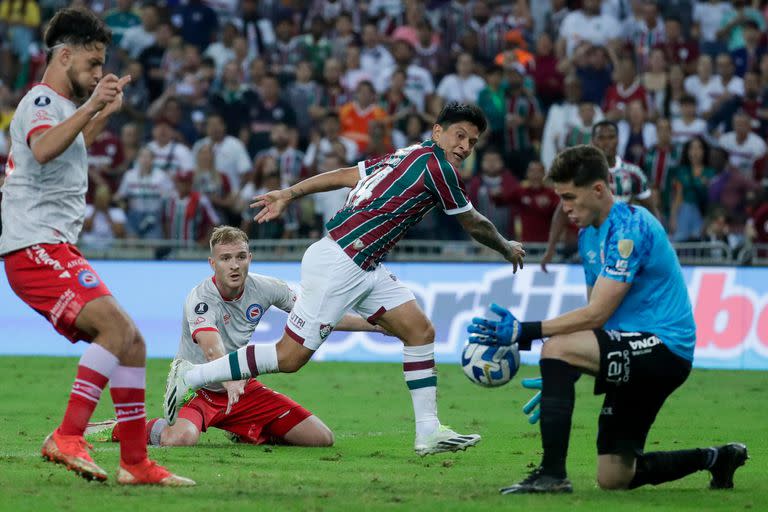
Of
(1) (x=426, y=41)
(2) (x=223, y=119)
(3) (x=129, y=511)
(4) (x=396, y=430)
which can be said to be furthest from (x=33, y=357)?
(3) (x=129, y=511)

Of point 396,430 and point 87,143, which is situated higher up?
point 87,143

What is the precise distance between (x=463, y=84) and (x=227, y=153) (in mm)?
4010

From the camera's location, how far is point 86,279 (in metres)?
6.88

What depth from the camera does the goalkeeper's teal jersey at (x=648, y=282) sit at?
703cm

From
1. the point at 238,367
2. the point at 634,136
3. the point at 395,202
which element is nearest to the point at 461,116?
the point at 395,202

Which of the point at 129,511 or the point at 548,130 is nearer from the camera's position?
the point at 129,511

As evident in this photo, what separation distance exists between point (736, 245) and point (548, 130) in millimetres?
3620

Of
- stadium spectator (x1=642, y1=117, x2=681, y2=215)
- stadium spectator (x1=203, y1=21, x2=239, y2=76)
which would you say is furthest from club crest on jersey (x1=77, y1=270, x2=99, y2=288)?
stadium spectator (x1=203, y1=21, x2=239, y2=76)

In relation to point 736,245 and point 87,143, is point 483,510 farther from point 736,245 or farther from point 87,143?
point 736,245

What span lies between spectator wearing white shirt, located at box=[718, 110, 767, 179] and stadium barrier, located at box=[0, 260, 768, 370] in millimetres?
3670

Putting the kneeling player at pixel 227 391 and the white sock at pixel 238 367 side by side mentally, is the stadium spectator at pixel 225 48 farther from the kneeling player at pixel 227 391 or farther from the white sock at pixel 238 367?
the white sock at pixel 238 367

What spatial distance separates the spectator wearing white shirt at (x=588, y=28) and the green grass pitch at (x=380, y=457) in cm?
793

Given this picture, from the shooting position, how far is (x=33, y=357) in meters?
16.2

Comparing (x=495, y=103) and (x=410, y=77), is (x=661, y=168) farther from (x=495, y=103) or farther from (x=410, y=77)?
(x=410, y=77)
